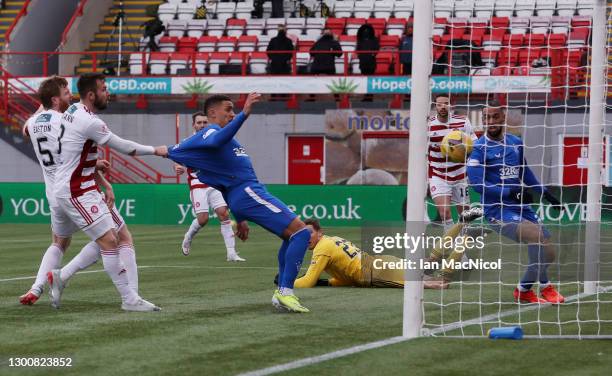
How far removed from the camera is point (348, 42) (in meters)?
33.3

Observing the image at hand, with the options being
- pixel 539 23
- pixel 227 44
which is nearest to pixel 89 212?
pixel 539 23

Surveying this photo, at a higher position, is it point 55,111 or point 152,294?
point 55,111

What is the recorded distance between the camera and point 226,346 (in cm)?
793

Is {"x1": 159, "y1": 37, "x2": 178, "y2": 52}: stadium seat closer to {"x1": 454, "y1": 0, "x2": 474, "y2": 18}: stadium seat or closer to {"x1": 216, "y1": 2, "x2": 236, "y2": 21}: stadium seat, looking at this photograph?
{"x1": 216, "y1": 2, "x2": 236, "y2": 21}: stadium seat

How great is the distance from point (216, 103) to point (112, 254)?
5.43ft

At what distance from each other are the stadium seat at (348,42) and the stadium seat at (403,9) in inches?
76.2

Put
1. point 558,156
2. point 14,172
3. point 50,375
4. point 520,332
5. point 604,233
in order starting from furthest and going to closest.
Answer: point 14,172 < point 558,156 < point 604,233 < point 520,332 < point 50,375

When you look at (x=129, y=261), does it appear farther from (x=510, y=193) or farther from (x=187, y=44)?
(x=187, y=44)

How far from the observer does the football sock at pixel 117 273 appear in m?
9.92

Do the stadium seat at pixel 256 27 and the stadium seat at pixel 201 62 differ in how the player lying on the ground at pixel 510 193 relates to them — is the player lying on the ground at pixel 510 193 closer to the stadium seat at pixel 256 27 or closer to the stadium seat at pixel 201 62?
the stadium seat at pixel 201 62

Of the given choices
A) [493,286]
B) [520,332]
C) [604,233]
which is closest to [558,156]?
[604,233]

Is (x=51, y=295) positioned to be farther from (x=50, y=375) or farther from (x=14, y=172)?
(x=14, y=172)

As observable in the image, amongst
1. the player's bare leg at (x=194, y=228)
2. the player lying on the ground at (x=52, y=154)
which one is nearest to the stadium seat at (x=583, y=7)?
the player's bare leg at (x=194, y=228)

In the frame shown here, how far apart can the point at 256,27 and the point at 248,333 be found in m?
27.0
